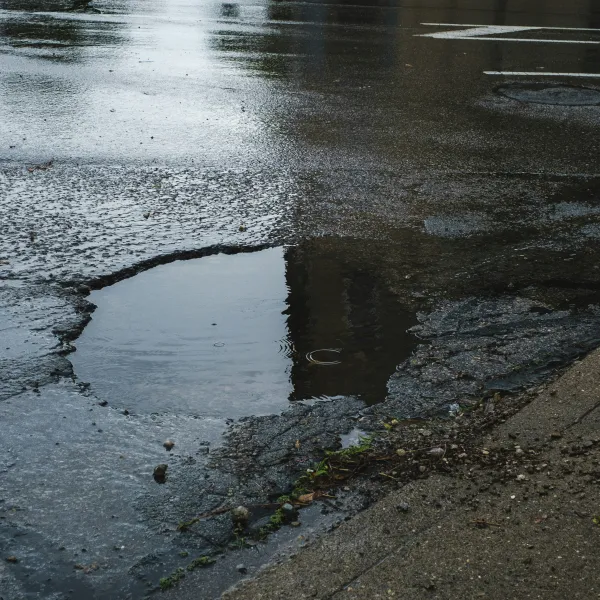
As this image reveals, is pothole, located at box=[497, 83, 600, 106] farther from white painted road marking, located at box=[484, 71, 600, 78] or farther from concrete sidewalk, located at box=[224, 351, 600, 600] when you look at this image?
concrete sidewalk, located at box=[224, 351, 600, 600]

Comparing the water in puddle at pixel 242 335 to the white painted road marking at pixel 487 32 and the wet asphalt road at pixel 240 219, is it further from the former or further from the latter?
the white painted road marking at pixel 487 32

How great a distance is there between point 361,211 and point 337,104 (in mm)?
3138

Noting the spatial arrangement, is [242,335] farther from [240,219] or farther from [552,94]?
[552,94]

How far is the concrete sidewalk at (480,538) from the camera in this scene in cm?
245

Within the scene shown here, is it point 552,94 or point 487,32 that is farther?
point 487,32

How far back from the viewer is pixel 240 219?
211 inches

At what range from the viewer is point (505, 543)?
2.62 metres

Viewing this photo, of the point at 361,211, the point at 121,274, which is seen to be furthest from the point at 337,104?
the point at 121,274

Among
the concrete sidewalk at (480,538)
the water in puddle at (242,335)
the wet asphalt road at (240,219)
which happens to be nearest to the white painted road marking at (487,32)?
the wet asphalt road at (240,219)

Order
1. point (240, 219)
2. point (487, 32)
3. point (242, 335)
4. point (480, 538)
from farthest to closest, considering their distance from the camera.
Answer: point (487, 32) < point (240, 219) < point (242, 335) < point (480, 538)

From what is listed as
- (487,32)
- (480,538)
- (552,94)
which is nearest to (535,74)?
(552,94)

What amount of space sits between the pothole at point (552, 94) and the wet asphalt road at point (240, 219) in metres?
0.04

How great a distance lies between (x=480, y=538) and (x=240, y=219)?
3127 mm

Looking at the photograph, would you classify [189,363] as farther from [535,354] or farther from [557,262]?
[557,262]
